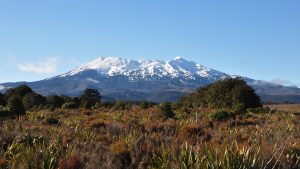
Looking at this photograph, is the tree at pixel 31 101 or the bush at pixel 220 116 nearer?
the bush at pixel 220 116

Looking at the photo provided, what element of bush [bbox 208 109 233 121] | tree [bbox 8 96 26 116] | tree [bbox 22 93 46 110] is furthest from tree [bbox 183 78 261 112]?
tree [bbox 22 93 46 110]

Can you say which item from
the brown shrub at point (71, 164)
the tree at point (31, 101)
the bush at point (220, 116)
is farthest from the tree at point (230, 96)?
the brown shrub at point (71, 164)

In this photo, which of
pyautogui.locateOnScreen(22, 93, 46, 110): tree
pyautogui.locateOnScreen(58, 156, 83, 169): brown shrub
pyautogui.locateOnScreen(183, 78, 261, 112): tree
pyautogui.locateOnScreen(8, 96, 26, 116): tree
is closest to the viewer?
pyautogui.locateOnScreen(58, 156, 83, 169): brown shrub

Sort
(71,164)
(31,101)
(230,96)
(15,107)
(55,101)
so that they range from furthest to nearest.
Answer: (55,101) → (31,101) → (230,96) → (15,107) → (71,164)

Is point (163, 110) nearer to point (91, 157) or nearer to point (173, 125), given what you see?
point (173, 125)

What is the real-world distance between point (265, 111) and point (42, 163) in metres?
26.0

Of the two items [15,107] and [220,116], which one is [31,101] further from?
[220,116]

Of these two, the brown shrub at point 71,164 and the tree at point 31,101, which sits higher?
the tree at point 31,101

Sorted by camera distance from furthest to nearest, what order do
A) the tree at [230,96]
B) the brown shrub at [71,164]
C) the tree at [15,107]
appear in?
the tree at [230,96] → the tree at [15,107] → the brown shrub at [71,164]

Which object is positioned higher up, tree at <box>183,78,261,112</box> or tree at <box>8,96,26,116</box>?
tree at <box>183,78,261,112</box>

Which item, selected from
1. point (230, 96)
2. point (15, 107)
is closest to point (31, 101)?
point (15, 107)

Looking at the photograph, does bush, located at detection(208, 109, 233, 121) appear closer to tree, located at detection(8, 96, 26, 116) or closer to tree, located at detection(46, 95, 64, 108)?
tree, located at detection(8, 96, 26, 116)

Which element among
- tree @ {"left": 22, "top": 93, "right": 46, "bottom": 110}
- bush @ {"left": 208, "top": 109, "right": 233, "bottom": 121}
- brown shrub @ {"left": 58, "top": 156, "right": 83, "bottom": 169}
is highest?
tree @ {"left": 22, "top": 93, "right": 46, "bottom": 110}

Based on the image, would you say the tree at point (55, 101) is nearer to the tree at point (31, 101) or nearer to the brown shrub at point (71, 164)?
the tree at point (31, 101)
